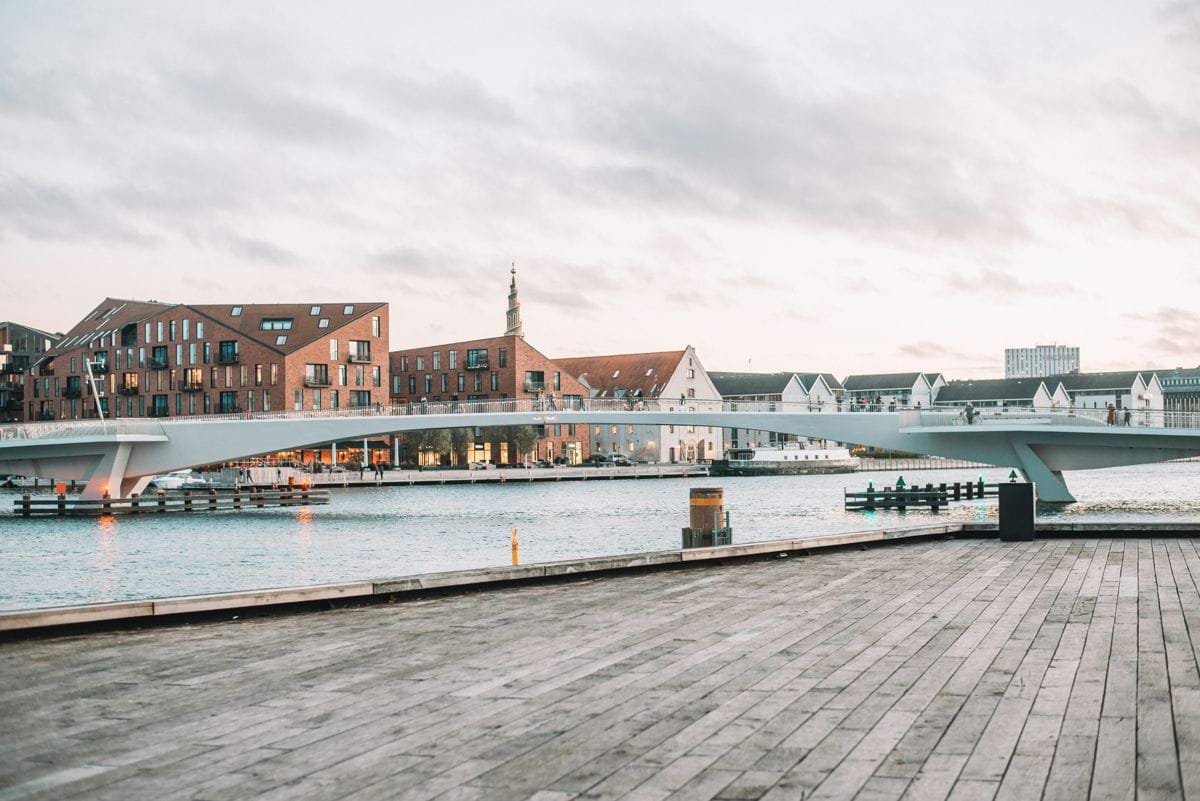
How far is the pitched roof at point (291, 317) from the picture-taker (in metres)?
114

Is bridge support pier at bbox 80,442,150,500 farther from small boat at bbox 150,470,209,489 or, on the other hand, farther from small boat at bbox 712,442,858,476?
small boat at bbox 712,442,858,476

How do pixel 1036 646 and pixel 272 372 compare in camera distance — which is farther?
pixel 272 372

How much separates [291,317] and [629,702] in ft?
377

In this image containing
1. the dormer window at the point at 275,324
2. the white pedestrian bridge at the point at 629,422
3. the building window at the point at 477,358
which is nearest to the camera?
the white pedestrian bridge at the point at 629,422

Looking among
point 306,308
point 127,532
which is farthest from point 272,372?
point 127,532

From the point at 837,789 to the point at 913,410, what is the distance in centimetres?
6652

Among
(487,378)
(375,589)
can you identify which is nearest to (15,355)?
(487,378)

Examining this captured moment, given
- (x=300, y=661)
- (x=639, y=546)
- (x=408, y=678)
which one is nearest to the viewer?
(x=408, y=678)

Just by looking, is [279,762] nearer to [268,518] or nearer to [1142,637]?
[1142,637]

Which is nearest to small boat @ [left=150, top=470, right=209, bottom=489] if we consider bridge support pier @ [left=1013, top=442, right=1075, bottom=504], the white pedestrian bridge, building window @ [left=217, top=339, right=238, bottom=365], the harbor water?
building window @ [left=217, top=339, right=238, bottom=365]

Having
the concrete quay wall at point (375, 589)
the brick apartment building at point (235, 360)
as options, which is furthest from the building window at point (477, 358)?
A: the concrete quay wall at point (375, 589)

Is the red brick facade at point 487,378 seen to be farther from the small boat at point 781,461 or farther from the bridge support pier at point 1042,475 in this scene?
the bridge support pier at point 1042,475

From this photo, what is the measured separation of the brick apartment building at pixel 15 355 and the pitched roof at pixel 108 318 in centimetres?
1426

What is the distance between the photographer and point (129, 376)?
120m
